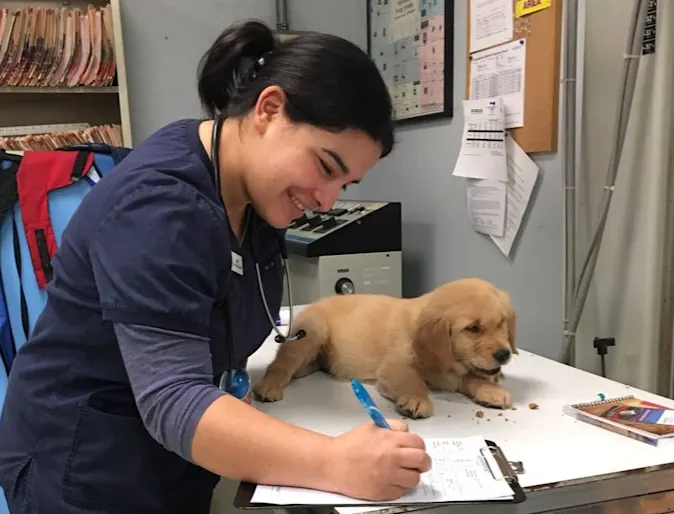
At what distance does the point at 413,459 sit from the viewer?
70 centimetres

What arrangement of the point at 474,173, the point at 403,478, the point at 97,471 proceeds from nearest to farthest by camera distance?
the point at 403,478, the point at 97,471, the point at 474,173

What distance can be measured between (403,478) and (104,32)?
2.18 metres

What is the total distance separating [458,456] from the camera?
32.0 inches

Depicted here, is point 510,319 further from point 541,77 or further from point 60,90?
point 60,90

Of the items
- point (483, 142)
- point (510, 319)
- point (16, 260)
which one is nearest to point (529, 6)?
point (483, 142)

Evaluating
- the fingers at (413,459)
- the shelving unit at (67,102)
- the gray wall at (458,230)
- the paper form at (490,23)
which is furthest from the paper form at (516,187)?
the shelving unit at (67,102)

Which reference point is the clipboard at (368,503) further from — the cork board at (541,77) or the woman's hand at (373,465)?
the cork board at (541,77)

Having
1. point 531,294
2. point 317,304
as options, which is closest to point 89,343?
point 317,304

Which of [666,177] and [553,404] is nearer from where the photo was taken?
[553,404]

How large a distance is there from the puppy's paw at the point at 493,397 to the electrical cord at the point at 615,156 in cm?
42

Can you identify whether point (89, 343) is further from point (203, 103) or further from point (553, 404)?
point (553, 404)

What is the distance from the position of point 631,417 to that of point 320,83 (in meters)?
0.66

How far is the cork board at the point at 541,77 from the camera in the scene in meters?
1.52

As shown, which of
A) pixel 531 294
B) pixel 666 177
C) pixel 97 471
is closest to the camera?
pixel 97 471
